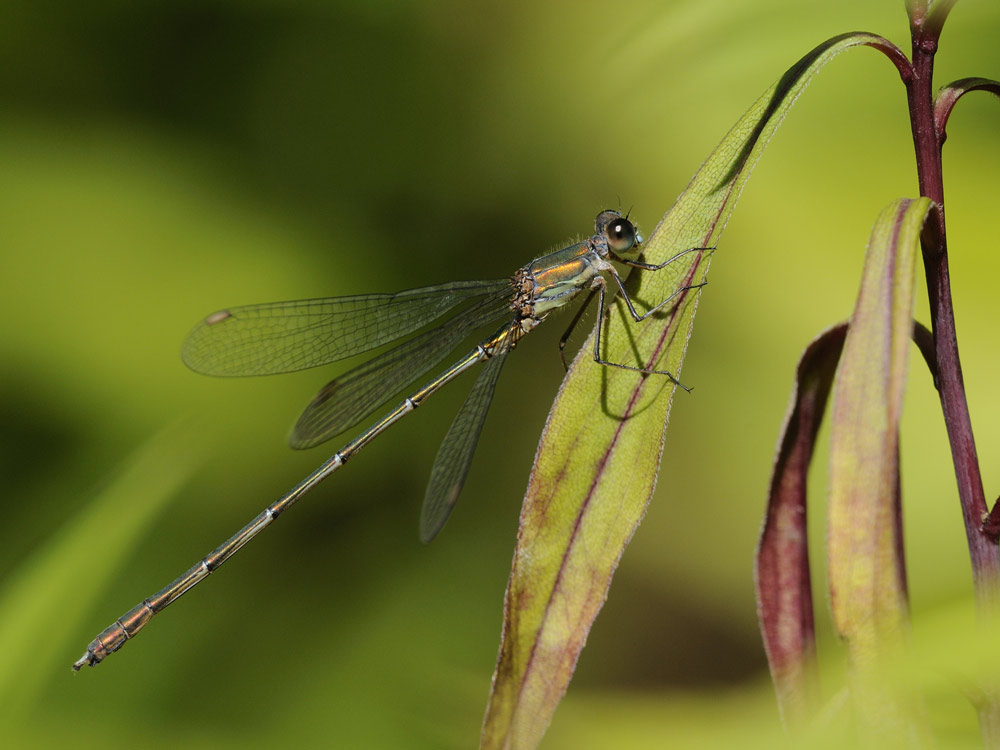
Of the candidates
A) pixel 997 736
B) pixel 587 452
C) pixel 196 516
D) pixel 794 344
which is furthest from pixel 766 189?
pixel 196 516

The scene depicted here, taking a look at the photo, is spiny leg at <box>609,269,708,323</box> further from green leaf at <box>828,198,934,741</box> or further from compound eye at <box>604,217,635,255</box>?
compound eye at <box>604,217,635,255</box>

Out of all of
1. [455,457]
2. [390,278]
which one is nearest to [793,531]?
[455,457]

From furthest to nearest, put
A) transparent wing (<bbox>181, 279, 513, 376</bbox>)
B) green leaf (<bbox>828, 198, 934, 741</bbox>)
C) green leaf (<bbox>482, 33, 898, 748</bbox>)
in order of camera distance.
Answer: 1. transparent wing (<bbox>181, 279, 513, 376</bbox>)
2. green leaf (<bbox>482, 33, 898, 748</bbox>)
3. green leaf (<bbox>828, 198, 934, 741</bbox>)

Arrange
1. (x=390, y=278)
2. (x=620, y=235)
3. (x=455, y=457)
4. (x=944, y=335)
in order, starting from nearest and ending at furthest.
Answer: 1. (x=944, y=335)
2. (x=620, y=235)
3. (x=455, y=457)
4. (x=390, y=278)

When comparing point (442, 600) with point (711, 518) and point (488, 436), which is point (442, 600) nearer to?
point (488, 436)

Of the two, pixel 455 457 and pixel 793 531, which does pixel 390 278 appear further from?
pixel 793 531

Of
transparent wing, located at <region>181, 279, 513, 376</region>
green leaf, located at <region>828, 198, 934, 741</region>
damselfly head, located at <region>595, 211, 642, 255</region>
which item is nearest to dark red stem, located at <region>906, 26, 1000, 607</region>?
green leaf, located at <region>828, 198, 934, 741</region>
